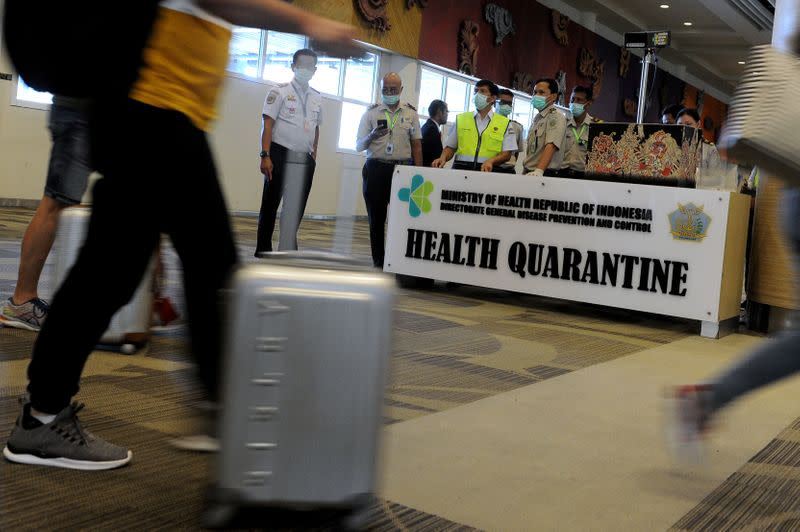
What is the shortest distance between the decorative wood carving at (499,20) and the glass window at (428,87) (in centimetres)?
114

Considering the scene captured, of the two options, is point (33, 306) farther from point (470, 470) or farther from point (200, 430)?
point (470, 470)

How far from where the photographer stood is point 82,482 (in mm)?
1692

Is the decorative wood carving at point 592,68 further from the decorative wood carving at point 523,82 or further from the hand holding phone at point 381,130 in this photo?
the hand holding phone at point 381,130

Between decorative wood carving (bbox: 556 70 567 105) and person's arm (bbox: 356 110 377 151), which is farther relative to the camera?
decorative wood carving (bbox: 556 70 567 105)

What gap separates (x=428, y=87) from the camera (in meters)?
13.8

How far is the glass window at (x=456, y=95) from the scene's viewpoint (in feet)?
47.2

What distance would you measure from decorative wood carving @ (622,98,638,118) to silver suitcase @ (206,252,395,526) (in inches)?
724

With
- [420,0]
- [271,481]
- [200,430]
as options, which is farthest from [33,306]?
[420,0]

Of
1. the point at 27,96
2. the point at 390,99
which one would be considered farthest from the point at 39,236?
the point at 27,96

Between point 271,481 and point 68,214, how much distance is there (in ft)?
5.88

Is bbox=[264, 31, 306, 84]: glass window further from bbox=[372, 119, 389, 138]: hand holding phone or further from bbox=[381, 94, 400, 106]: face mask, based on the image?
bbox=[372, 119, 389, 138]: hand holding phone

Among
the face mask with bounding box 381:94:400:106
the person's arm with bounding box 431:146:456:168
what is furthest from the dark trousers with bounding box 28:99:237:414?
the face mask with bounding box 381:94:400:106

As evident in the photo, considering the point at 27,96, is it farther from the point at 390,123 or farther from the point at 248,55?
the point at 390,123

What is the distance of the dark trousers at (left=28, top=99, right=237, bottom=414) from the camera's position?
154cm
